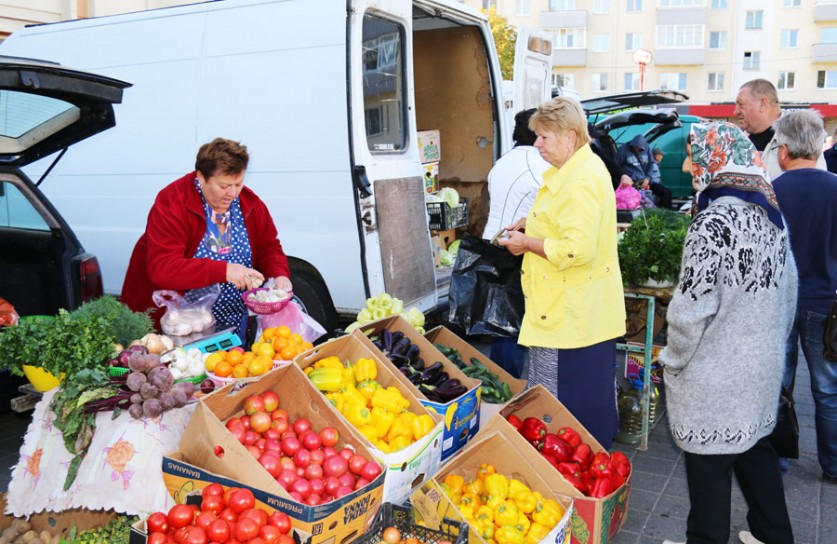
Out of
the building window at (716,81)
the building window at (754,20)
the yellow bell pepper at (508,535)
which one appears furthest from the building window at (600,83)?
the yellow bell pepper at (508,535)

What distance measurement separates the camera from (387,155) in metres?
5.14

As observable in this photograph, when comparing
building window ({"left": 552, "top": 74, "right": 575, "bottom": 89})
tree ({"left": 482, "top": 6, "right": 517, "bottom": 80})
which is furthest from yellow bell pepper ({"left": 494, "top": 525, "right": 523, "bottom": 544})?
building window ({"left": 552, "top": 74, "right": 575, "bottom": 89})

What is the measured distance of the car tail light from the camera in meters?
4.60

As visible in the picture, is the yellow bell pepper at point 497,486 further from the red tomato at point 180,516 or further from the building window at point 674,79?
the building window at point 674,79

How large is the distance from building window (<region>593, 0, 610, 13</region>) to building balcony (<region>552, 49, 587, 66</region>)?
9.13ft

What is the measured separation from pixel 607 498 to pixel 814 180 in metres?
2.08

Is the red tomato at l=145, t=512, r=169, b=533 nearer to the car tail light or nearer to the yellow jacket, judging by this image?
the yellow jacket

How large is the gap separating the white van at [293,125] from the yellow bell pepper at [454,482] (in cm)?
215

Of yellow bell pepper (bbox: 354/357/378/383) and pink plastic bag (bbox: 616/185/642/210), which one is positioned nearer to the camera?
yellow bell pepper (bbox: 354/357/378/383)

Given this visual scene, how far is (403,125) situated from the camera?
533 centimetres

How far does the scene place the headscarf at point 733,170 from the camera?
2.69 metres

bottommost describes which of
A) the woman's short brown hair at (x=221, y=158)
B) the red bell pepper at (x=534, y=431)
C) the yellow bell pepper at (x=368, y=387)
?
the red bell pepper at (x=534, y=431)

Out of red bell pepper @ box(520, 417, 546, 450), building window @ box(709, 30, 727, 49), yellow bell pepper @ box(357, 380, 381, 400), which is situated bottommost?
red bell pepper @ box(520, 417, 546, 450)

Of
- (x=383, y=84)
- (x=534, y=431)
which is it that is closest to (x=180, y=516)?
(x=534, y=431)
